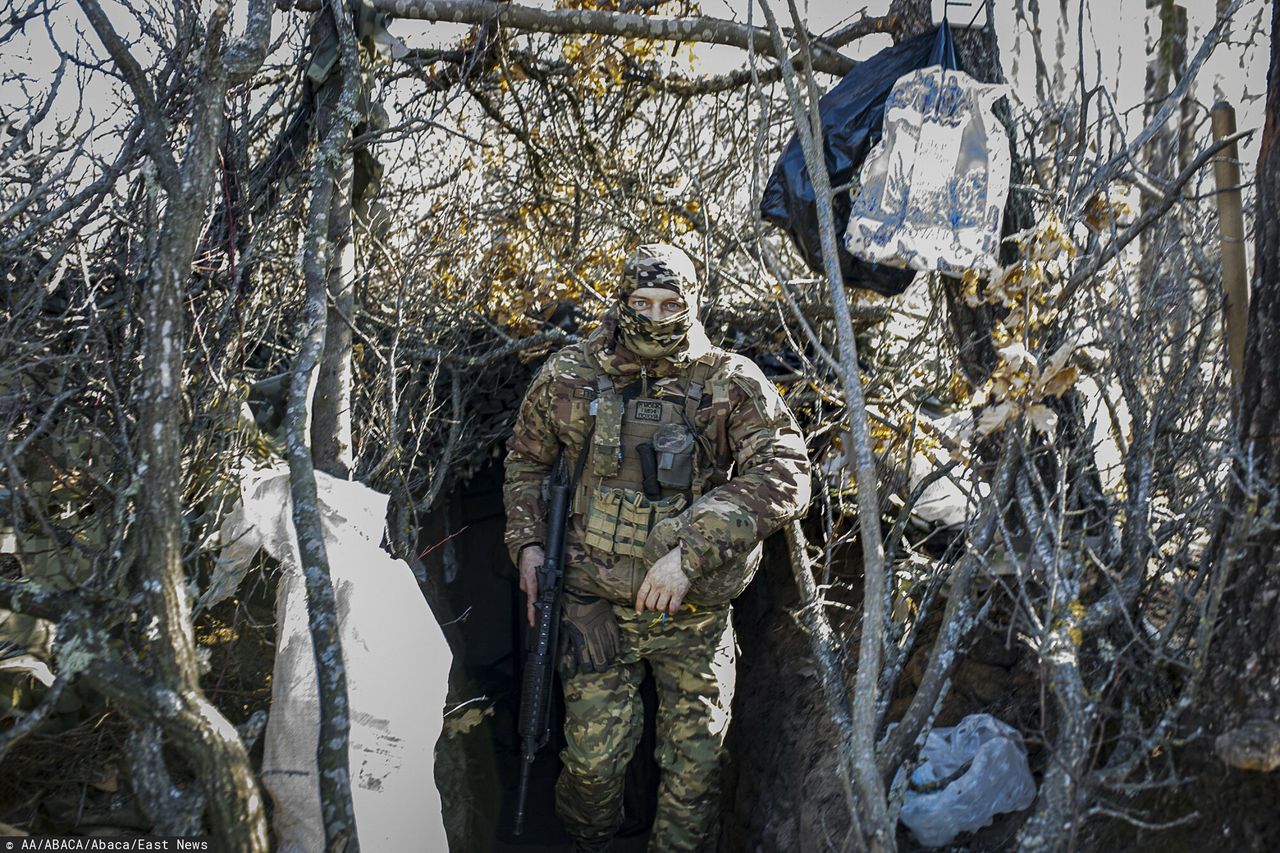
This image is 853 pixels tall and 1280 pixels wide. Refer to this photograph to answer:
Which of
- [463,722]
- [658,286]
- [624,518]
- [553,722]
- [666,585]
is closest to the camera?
[666,585]

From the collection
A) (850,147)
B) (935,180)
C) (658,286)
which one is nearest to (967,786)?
(658,286)

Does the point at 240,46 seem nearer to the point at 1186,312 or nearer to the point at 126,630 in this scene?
the point at 126,630

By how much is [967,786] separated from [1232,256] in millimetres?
1622

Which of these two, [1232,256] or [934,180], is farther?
[934,180]

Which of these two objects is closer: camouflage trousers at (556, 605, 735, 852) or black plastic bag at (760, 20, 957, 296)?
camouflage trousers at (556, 605, 735, 852)

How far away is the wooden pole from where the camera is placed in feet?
9.38

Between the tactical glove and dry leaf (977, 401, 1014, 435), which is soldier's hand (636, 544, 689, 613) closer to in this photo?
the tactical glove

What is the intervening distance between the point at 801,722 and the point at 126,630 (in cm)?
245

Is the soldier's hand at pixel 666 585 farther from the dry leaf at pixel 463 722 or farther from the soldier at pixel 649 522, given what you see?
the dry leaf at pixel 463 722

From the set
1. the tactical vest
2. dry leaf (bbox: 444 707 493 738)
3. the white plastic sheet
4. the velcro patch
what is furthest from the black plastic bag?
dry leaf (bbox: 444 707 493 738)

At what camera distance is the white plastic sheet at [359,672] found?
3.13 metres

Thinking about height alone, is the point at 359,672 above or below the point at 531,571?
below

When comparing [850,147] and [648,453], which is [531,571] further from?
[850,147]

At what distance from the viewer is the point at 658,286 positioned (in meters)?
3.53
